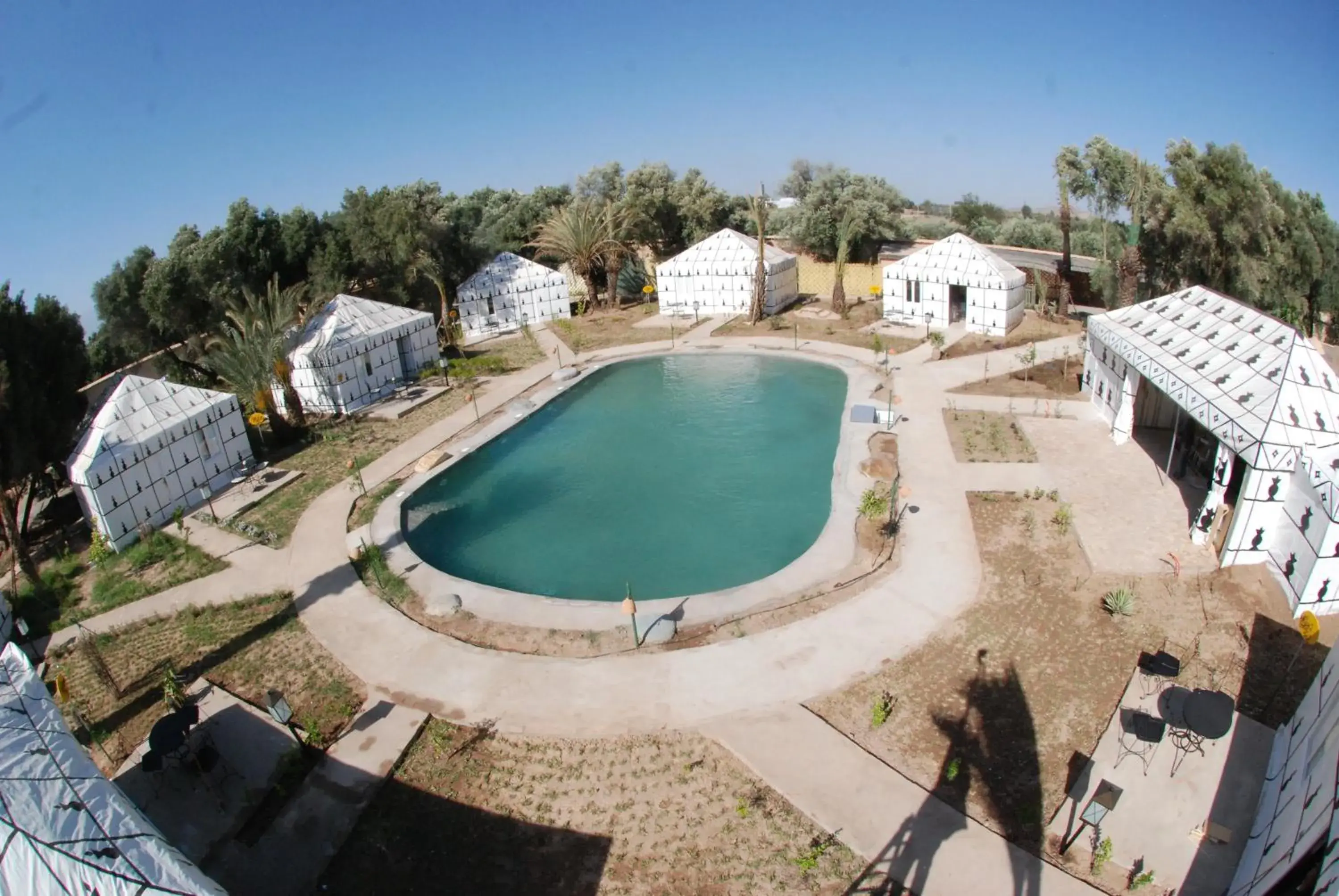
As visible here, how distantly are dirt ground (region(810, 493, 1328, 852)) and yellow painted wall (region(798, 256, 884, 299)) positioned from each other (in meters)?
31.1

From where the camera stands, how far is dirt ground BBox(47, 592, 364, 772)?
14109 mm

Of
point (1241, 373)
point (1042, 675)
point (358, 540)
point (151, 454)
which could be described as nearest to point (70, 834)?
point (358, 540)

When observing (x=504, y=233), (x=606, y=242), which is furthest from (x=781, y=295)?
(x=504, y=233)

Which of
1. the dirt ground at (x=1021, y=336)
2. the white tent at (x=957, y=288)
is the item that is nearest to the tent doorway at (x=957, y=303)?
the white tent at (x=957, y=288)

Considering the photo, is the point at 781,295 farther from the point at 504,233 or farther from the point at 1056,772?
the point at 1056,772

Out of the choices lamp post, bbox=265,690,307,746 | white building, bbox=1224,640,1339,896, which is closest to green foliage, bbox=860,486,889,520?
white building, bbox=1224,640,1339,896

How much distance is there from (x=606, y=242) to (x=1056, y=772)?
39862mm

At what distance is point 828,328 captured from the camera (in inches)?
1610

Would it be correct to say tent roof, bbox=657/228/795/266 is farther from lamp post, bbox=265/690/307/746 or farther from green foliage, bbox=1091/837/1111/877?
green foliage, bbox=1091/837/1111/877

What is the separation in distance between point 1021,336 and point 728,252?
1702cm

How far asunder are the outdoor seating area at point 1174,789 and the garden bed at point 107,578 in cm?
2015

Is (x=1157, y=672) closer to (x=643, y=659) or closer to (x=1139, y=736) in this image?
(x=1139, y=736)

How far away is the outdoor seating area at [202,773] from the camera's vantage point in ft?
38.7

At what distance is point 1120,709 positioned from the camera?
43.0ft
